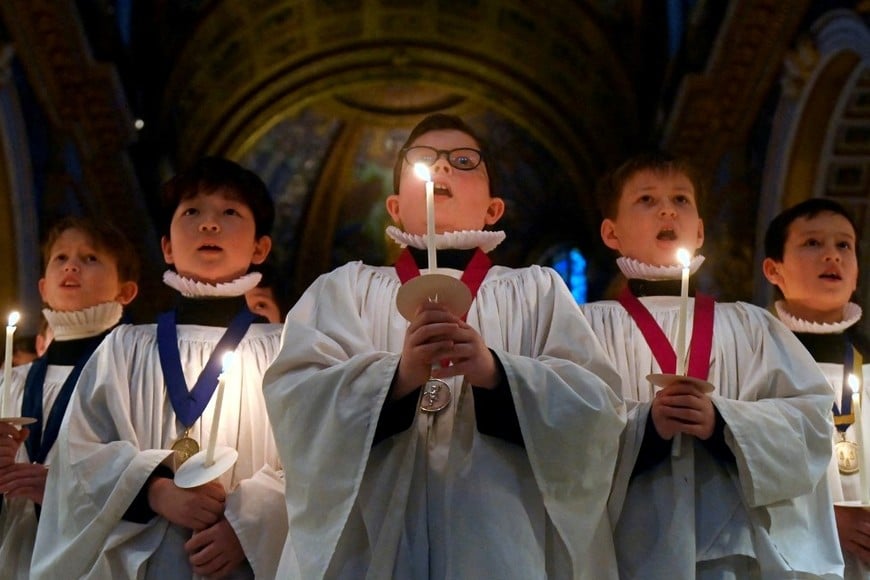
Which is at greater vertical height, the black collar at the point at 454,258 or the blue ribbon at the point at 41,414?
the black collar at the point at 454,258

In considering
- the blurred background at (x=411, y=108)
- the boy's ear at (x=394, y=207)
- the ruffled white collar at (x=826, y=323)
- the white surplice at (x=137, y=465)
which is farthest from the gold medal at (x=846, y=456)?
the blurred background at (x=411, y=108)

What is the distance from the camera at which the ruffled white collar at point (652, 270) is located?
3439mm

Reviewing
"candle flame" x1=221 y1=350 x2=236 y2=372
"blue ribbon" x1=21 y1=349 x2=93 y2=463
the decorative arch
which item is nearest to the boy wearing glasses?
"candle flame" x1=221 y1=350 x2=236 y2=372

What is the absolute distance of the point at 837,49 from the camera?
7.86 meters

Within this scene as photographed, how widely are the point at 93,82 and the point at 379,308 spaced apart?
788 centimetres

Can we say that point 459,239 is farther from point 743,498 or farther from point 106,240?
point 106,240

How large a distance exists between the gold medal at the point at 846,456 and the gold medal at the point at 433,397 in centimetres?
134

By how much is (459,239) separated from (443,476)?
73 cm

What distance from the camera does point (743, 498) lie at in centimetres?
290

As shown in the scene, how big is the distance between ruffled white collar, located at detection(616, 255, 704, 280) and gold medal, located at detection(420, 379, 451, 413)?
0.90 m

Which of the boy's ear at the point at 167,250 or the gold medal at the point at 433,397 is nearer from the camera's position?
the gold medal at the point at 433,397

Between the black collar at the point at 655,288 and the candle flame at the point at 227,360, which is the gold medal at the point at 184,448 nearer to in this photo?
the candle flame at the point at 227,360

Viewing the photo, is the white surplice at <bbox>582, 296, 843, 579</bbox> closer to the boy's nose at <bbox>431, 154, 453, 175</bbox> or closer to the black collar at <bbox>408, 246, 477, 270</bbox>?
the black collar at <bbox>408, 246, 477, 270</bbox>

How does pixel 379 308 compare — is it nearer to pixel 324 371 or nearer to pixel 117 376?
pixel 324 371
